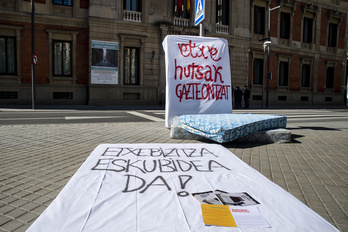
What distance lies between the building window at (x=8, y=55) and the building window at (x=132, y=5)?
27.1ft

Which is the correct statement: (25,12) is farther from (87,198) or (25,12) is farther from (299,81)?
(299,81)

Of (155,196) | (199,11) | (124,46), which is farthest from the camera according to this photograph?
(124,46)

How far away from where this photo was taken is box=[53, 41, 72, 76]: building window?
1899 centimetres

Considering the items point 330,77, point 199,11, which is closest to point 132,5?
point 199,11

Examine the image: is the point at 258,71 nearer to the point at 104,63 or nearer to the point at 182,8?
the point at 182,8

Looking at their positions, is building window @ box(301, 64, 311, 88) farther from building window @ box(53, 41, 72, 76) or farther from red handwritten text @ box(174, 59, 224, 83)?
red handwritten text @ box(174, 59, 224, 83)

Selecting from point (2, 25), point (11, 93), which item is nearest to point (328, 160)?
point (11, 93)

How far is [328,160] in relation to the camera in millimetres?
4254

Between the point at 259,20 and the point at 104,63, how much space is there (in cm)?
1607

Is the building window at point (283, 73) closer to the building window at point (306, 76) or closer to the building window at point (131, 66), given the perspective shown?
the building window at point (306, 76)

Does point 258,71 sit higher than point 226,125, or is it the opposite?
point 258,71

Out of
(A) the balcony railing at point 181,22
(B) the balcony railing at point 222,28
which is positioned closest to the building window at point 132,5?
(A) the balcony railing at point 181,22

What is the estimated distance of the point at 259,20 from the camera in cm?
2591

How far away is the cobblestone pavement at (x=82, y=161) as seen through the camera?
7.88 ft
